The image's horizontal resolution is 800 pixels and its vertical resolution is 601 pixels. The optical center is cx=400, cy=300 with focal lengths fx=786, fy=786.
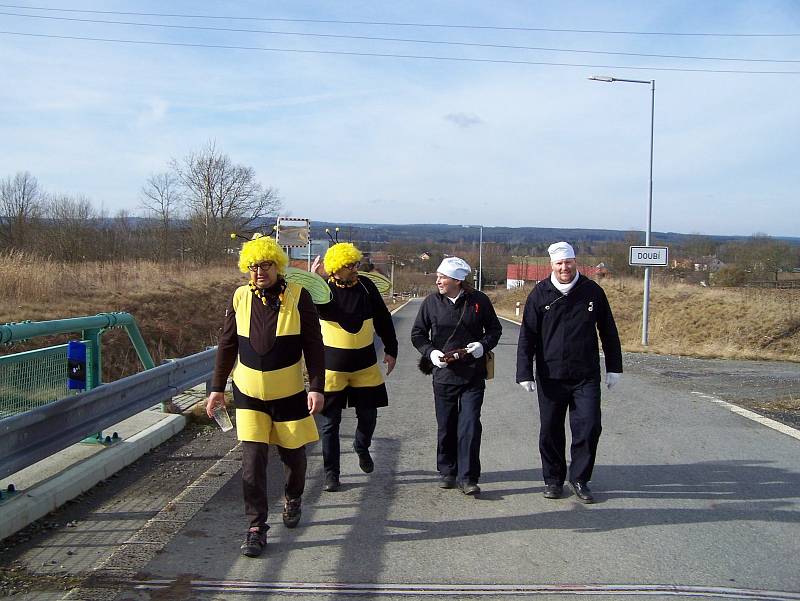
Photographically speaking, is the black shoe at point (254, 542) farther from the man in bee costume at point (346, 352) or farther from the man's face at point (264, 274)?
the man's face at point (264, 274)

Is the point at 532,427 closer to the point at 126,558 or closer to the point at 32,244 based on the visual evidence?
the point at 126,558

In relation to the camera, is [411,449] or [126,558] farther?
[411,449]

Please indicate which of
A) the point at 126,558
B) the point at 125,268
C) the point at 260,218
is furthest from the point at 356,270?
the point at 260,218

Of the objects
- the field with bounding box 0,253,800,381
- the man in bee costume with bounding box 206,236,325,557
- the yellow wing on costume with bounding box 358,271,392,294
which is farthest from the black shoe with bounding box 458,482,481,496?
the field with bounding box 0,253,800,381

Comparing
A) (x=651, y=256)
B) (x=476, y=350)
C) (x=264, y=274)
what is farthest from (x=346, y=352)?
(x=651, y=256)

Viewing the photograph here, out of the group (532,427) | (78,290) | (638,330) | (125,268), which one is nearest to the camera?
(532,427)

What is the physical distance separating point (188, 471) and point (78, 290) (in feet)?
50.6

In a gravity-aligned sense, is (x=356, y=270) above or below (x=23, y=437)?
above

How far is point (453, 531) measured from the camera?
4.95m

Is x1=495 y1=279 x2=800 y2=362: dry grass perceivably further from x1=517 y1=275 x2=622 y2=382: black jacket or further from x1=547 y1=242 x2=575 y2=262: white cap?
x1=547 y1=242 x2=575 y2=262: white cap

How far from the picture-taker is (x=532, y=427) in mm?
8461

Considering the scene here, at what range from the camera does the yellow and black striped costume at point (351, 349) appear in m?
5.84

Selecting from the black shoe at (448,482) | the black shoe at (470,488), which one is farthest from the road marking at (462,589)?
the black shoe at (448,482)

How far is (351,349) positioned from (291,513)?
138 cm
